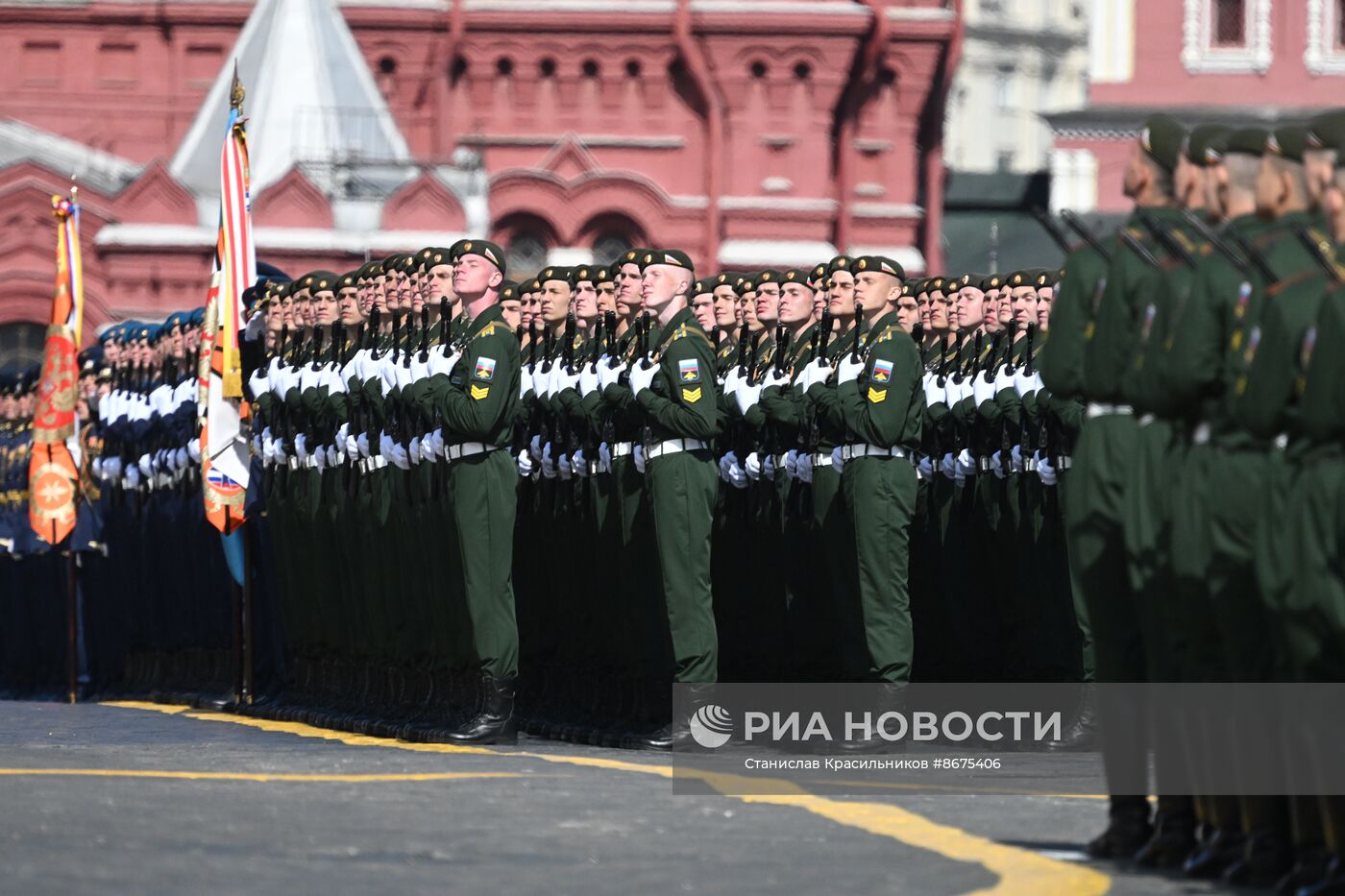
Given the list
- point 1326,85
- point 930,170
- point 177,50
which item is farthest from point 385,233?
point 1326,85

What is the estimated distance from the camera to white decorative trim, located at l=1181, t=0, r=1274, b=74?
2205 inches

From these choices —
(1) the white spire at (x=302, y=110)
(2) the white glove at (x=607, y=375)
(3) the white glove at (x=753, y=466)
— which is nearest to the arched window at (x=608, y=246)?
(1) the white spire at (x=302, y=110)

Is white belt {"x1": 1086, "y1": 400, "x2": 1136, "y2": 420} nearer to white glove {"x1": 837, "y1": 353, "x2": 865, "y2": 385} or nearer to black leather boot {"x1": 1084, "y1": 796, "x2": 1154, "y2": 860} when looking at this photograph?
black leather boot {"x1": 1084, "y1": 796, "x2": 1154, "y2": 860}

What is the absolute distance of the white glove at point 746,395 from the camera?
13484 mm

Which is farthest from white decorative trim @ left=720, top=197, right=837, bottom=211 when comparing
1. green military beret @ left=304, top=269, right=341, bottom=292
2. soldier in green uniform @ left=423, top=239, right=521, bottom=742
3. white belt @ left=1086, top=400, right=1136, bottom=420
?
white belt @ left=1086, top=400, right=1136, bottom=420

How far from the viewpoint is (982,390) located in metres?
13.8

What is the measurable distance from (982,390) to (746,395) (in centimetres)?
99

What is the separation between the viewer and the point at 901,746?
12.2 m

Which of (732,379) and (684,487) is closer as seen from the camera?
(684,487)

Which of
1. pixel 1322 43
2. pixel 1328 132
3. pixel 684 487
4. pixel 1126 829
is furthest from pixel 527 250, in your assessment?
pixel 1328 132

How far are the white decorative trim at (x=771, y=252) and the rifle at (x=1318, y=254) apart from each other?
114 feet

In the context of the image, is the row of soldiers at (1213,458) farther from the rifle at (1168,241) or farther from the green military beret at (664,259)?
the green military beret at (664,259)

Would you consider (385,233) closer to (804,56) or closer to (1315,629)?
(804,56)

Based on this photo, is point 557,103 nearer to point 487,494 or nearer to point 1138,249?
point 487,494
